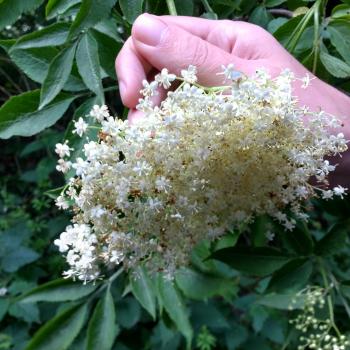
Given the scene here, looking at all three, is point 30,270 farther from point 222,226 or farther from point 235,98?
point 235,98

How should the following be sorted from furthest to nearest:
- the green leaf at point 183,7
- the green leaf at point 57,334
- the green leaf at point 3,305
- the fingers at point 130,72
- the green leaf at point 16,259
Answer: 1. the green leaf at point 16,259
2. the green leaf at point 3,305
3. the green leaf at point 57,334
4. the green leaf at point 183,7
5. the fingers at point 130,72

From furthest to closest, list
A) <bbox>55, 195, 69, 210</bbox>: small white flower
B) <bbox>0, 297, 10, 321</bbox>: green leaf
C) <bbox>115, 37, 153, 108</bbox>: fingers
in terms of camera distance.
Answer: <bbox>0, 297, 10, 321</bbox>: green leaf
<bbox>115, 37, 153, 108</bbox>: fingers
<bbox>55, 195, 69, 210</bbox>: small white flower

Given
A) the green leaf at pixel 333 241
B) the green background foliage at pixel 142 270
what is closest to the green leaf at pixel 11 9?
the green background foliage at pixel 142 270

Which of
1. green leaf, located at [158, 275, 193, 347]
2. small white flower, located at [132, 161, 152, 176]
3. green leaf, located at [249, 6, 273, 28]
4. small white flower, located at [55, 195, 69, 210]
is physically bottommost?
green leaf, located at [158, 275, 193, 347]

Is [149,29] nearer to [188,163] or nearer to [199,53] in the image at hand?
[199,53]

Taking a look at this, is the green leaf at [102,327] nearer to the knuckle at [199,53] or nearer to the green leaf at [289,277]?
the green leaf at [289,277]

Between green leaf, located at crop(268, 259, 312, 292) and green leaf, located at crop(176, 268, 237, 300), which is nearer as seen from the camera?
green leaf, located at crop(268, 259, 312, 292)

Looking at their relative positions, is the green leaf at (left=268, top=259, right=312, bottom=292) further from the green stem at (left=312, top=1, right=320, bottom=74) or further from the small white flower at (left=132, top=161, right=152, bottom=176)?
the small white flower at (left=132, top=161, right=152, bottom=176)

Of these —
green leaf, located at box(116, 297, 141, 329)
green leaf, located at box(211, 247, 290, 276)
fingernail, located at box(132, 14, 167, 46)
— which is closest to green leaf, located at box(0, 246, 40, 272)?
green leaf, located at box(116, 297, 141, 329)
